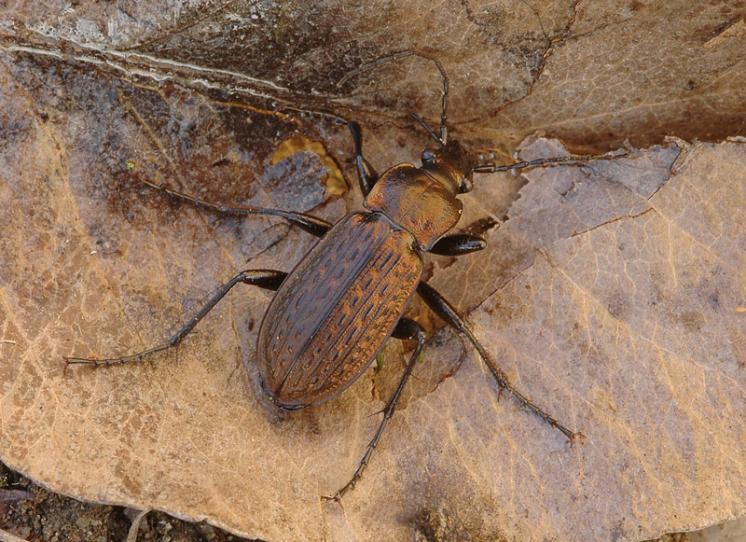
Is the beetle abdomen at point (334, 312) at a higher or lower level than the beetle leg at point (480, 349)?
higher

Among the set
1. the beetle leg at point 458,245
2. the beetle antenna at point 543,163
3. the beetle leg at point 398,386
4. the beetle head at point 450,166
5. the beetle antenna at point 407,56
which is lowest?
the beetle leg at point 398,386

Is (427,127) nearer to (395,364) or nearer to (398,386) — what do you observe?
(395,364)

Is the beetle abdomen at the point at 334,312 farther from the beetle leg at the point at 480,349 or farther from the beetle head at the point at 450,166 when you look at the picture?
the beetle head at the point at 450,166

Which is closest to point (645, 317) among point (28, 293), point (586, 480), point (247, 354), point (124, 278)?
point (586, 480)

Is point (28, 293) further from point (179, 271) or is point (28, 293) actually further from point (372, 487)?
point (372, 487)

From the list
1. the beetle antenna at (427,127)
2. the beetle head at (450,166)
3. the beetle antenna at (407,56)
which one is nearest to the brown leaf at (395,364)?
the beetle antenna at (407,56)

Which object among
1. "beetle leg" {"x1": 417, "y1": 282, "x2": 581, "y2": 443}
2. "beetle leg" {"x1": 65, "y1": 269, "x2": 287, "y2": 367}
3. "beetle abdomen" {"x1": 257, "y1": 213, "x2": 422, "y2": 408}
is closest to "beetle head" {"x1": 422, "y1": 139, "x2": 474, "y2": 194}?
"beetle abdomen" {"x1": 257, "y1": 213, "x2": 422, "y2": 408}

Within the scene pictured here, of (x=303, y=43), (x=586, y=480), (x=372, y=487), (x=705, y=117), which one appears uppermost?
(x=303, y=43)
